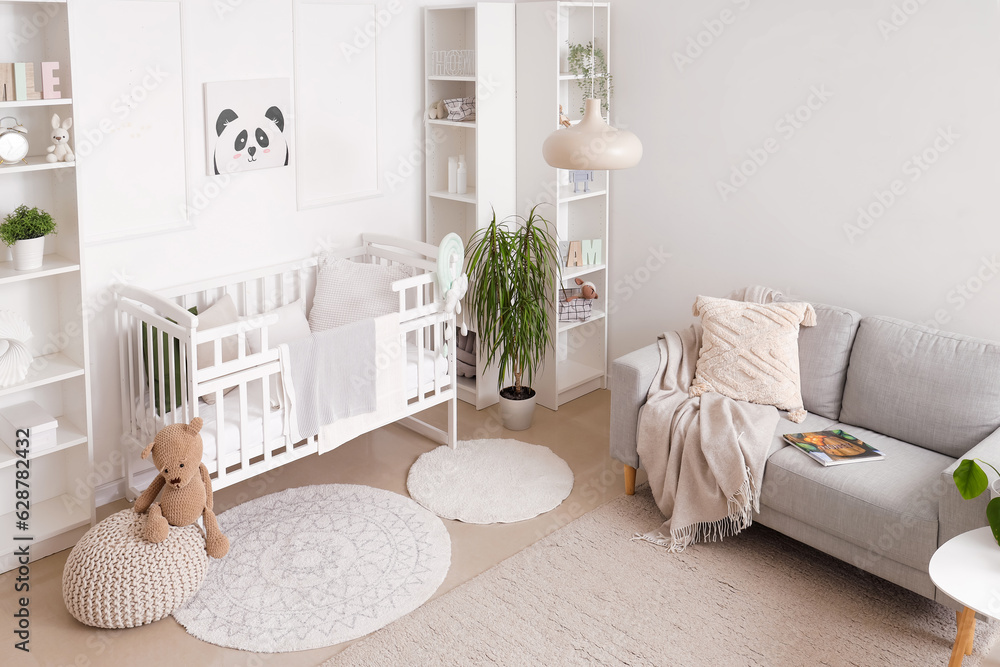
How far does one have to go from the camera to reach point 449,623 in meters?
2.71

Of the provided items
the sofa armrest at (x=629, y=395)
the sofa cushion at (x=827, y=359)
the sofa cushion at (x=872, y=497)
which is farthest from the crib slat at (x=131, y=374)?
the sofa cushion at (x=827, y=359)

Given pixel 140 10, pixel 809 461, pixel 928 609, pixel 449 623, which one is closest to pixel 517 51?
pixel 140 10

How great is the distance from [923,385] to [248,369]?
7.75 ft

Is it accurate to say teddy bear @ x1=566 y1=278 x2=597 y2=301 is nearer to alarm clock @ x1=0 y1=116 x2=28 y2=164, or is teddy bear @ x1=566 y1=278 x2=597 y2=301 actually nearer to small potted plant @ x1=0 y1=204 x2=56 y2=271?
small potted plant @ x1=0 y1=204 x2=56 y2=271

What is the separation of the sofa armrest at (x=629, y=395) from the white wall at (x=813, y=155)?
2.70 feet

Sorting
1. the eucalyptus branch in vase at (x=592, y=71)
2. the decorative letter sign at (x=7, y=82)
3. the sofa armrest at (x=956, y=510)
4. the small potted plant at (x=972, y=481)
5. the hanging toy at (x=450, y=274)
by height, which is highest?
the eucalyptus branch in vase at (x=592, y=71)

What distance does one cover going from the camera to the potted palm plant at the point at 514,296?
395 cm

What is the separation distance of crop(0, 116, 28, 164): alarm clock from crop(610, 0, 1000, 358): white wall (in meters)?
2.59

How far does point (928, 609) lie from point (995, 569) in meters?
0.58

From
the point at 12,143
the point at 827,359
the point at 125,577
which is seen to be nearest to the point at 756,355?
the point at 827,359

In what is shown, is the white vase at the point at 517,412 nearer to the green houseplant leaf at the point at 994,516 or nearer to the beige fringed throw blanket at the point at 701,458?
the beige fringed throw blanket at the point at 701,458

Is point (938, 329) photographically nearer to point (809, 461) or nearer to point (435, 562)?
point (809, 461)

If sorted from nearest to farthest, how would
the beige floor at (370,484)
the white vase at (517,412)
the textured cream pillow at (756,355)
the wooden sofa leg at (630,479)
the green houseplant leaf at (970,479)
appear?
the green houseplant leaf at (970,479)
the beige floor at (370,484)
the textured cream pillow at (756,355)
the wooden sofa leg at (630,479)
the white vase at (517,412)

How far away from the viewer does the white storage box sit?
2.92 metres
